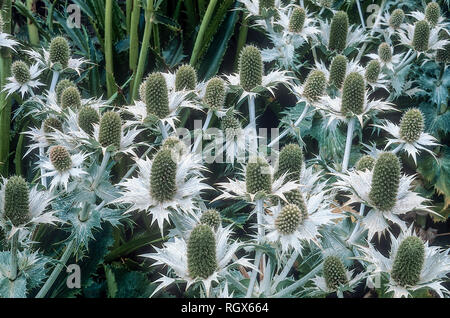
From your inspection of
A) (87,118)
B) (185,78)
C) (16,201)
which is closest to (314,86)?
(185,78)

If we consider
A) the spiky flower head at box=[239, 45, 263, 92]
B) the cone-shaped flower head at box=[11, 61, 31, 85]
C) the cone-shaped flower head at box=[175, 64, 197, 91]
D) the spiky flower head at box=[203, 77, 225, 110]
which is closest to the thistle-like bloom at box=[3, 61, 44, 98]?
the cone-shaped flower head at box=[11, 61, 31, 85]

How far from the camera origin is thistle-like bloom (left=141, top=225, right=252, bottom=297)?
120 cm

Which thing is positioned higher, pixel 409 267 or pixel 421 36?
pixel 421 36

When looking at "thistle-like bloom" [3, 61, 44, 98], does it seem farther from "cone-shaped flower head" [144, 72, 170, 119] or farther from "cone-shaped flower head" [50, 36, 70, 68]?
"cone-shaped flower head" [144, 72, 170, 119]

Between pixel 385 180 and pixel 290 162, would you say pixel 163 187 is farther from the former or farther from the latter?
pixel 385 180

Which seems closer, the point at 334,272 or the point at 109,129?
the point at 334,272

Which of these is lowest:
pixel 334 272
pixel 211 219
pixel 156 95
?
pixel 334 272

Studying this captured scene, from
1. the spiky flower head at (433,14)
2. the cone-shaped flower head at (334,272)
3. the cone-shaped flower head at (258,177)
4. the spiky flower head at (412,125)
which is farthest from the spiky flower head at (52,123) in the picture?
the spiky flower head at (433,14)

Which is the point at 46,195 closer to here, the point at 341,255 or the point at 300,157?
the point at 300,157

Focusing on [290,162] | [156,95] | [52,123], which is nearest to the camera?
[290,162]

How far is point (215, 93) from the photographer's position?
168 cm

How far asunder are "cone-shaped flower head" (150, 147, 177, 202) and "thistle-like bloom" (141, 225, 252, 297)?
0.14m

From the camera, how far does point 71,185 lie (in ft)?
5.04

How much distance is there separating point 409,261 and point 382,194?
0.63ft
